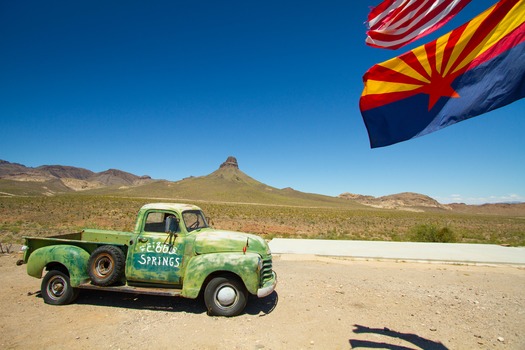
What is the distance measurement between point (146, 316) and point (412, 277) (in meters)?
7.49

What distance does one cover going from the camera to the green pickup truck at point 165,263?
5355 mm

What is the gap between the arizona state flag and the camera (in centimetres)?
332

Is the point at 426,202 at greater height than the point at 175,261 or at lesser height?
greater

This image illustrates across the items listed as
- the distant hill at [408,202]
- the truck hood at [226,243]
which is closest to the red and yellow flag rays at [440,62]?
the truck hood at [226,243]

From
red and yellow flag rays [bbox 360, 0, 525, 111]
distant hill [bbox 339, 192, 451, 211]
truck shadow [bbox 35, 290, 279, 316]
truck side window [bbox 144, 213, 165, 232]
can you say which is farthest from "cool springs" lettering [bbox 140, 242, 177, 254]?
distant hill [bbox 339, 192, 451, 211]

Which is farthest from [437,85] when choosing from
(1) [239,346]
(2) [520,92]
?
(1) [239,346]

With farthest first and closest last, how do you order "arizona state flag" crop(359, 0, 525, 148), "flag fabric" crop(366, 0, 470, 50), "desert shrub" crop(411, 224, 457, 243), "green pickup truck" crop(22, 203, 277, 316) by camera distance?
"desert shrub" crop(411, 224, 457, 243) → "green pickup truck" crop(22, 203, 277, 316) → "flag fabric" crop(366, 0, 470, 50) → "arizona state flag" crop(359, 0, 525, 148)

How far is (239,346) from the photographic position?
4363 mm

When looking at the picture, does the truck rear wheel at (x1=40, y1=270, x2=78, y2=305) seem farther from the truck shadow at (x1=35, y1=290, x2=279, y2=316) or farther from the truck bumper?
the truck bumper

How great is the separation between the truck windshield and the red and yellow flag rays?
13.5ft

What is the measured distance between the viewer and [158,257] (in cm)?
562

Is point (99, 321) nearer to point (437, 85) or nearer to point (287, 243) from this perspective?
point (437, 85)

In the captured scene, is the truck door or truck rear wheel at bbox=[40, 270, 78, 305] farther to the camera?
truck rear wheel at bbox=[40, 270, 78, 305]

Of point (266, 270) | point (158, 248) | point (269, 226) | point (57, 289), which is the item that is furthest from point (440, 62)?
point (269, 226)
